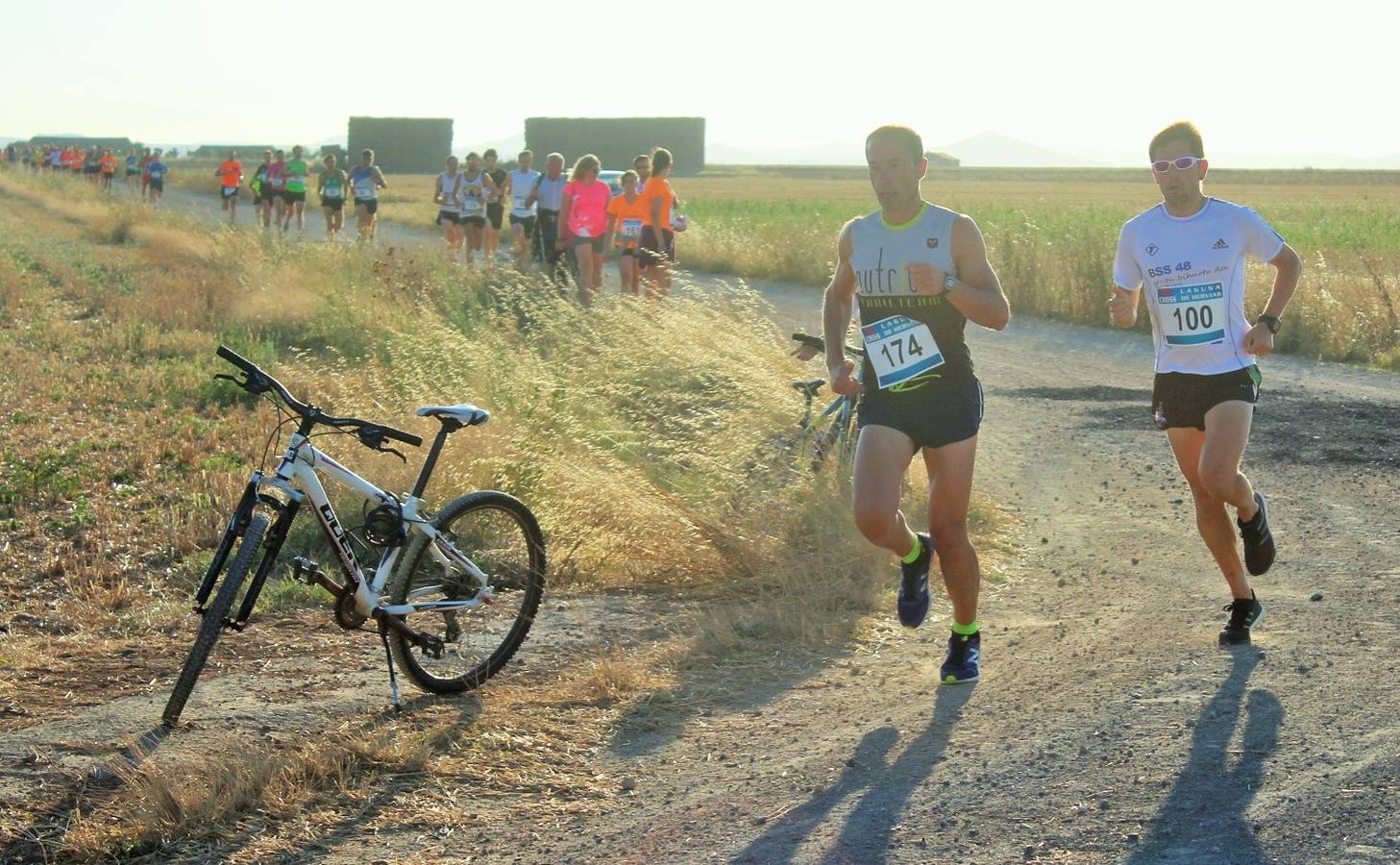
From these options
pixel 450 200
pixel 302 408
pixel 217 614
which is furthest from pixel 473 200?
pixel 217 614

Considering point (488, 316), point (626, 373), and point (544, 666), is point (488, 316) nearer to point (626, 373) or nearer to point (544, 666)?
point (626, 373)

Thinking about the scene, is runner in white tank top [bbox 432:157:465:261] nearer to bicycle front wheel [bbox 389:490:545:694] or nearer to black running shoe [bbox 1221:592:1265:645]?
bicycle front wheel [bbox 389:490:545:694]

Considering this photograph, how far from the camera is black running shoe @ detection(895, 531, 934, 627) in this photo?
6121mm

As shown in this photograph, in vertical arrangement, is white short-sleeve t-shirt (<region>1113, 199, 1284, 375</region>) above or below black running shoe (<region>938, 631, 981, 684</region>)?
above

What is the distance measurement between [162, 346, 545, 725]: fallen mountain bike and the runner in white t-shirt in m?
2.56

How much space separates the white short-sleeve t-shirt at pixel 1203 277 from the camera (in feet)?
20.3

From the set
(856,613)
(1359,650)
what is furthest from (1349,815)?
(856,613)

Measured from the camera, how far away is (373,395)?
12164mm

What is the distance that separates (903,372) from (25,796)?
3.16 meters

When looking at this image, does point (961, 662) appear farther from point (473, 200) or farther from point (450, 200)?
point (450, 200)

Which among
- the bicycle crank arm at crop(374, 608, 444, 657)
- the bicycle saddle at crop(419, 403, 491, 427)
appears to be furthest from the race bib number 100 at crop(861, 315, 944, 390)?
the bicycle crank arm at crop(374, 608, 444, 657)

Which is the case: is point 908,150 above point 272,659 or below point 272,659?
above

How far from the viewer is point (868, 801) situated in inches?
188

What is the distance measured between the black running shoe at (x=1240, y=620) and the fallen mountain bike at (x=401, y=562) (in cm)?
274
